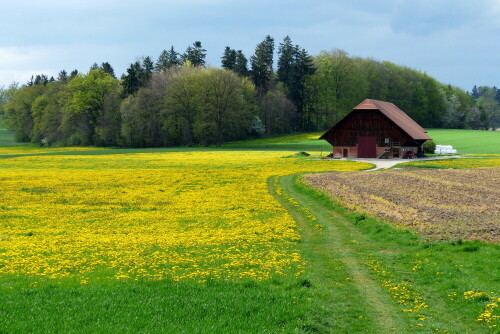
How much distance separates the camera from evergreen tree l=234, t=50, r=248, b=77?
151375 millimetres

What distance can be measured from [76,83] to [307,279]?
134735 millimetres

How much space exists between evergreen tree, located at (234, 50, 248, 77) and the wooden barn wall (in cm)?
7076

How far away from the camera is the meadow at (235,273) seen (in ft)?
36.4

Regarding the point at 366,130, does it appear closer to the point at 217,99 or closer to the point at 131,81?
the point at 217,99

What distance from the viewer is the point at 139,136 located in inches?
4904

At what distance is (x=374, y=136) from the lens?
83062mm

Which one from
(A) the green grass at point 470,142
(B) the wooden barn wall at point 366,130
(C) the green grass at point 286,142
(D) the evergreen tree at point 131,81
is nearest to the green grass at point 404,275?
(B) the wooden barn wall at point 366,130

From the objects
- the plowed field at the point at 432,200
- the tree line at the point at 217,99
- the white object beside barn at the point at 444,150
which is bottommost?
the plowed field at the point at 432,200

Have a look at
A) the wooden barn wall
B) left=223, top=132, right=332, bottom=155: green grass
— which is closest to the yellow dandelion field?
the wooden barn wall

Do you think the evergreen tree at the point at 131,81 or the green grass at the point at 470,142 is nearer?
the green grass at the point at 470,142

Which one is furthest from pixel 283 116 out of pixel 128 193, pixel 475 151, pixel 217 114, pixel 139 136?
pixel 128 193

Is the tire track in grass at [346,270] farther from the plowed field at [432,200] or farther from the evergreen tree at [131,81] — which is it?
the evergreen tree at [131,81]

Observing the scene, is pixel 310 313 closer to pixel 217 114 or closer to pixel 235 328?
pixel 235 328

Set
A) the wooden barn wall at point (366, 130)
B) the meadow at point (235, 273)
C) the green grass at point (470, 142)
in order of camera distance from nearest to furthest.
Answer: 1. the meadow at point (235, 273)
2. the wooden barn wall at point (366, 130)
3. the green grass at point (470, 142)
